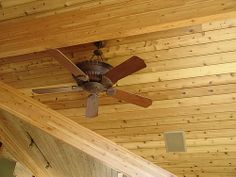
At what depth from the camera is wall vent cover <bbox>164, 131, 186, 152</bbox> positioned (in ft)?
12.4

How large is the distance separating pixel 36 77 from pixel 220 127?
7.13ft


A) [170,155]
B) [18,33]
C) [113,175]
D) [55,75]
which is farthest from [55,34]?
[113,175]

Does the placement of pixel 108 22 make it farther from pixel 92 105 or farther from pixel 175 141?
pixel 175 141

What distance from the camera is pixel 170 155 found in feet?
13.6

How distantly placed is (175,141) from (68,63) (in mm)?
2003

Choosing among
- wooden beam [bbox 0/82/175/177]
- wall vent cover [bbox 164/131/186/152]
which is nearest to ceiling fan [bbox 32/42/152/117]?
wooden beam [bbox 0/82/175/177]

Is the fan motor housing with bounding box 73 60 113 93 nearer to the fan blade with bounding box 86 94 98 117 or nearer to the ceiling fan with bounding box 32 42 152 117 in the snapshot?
the ceiling fan with bounding box 32 42 152 117

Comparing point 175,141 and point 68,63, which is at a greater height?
point 68,63

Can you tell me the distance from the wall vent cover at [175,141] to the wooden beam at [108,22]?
196 cm

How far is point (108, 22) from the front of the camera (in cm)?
219

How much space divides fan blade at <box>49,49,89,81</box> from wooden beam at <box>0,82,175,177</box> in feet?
3.09

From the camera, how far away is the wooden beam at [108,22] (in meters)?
1.91

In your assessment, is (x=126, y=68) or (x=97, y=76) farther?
A: (x=97, y=76)

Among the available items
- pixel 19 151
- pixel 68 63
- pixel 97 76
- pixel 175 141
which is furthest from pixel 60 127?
pixel 19 151
